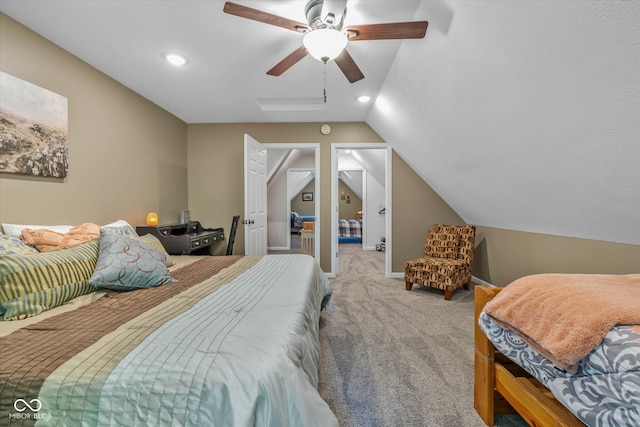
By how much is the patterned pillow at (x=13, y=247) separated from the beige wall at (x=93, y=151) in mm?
432

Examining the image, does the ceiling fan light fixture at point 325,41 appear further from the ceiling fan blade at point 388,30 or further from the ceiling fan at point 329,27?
the ceiling fan blade at point 388,30

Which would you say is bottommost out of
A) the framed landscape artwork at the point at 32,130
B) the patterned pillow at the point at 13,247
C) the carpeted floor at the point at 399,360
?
the carpeted floor at the point at 399,360

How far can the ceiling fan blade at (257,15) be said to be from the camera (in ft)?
4.75

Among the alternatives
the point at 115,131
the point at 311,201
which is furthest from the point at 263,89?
the point at 311,201

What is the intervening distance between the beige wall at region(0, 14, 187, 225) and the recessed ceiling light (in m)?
0.78

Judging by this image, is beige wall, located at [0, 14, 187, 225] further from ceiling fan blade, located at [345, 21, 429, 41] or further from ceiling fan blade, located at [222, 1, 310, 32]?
ceiling fan blade, located at [345, 21, 429, 41]

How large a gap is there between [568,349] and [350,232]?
7.11m

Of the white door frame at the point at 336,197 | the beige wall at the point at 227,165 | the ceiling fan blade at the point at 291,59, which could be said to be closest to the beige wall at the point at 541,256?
the white door frame at the point at 336,197

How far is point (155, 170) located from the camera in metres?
3.38

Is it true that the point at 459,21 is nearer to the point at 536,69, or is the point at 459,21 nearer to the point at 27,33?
the point at 536,69

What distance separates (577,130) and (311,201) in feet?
29.5

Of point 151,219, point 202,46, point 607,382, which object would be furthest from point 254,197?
point 607,382

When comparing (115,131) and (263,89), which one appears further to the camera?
(263,89)

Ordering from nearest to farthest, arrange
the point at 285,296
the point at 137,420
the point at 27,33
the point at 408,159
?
the point at 137,420 < the point at 285,296 < the point at 27,33 < the point at 408,159
